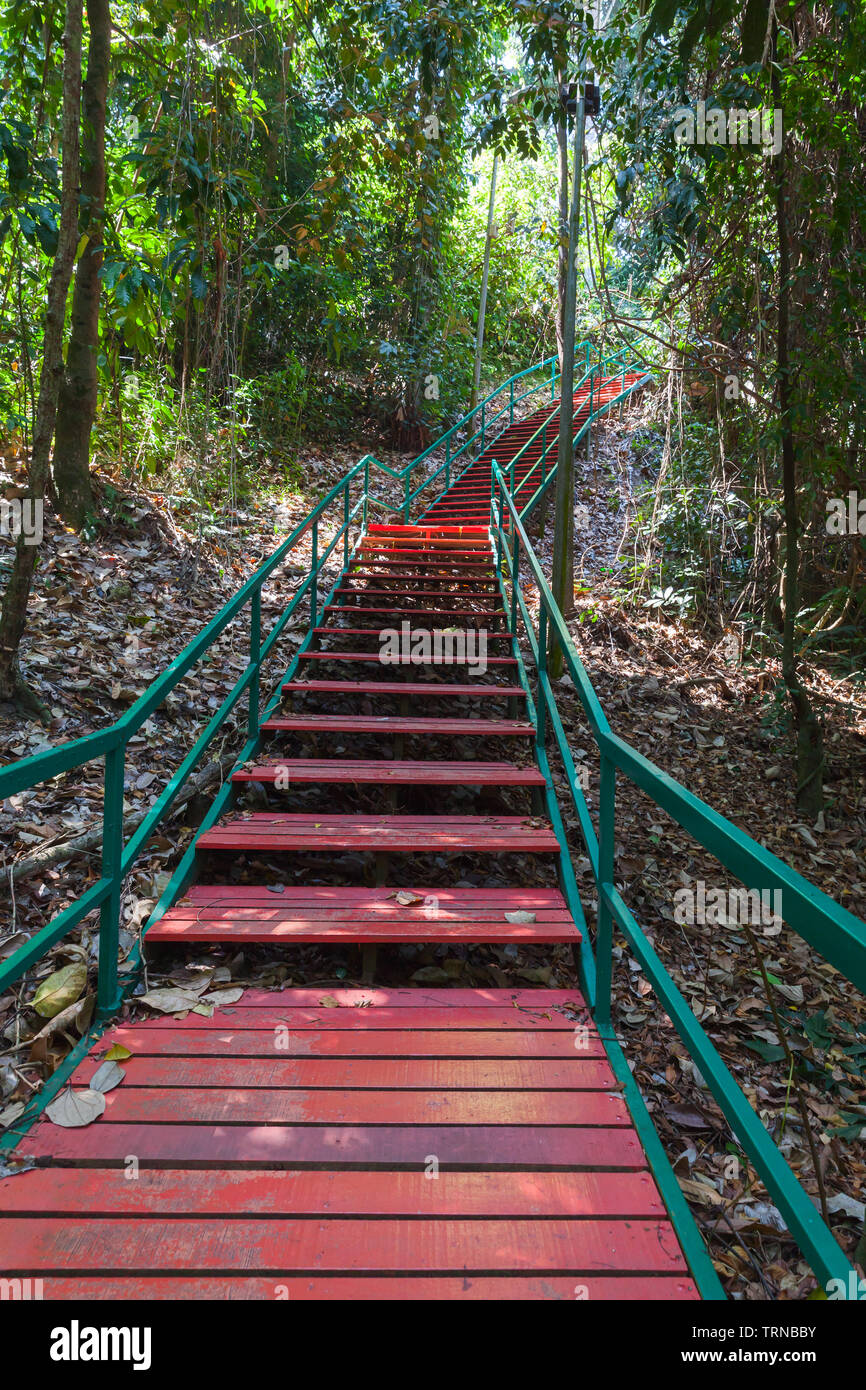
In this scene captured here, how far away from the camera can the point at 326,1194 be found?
168cm

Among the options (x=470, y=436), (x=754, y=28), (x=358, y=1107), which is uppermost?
(x=470, y=436)

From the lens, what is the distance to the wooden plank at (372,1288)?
1.45m

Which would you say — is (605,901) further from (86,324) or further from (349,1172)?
(86,324)

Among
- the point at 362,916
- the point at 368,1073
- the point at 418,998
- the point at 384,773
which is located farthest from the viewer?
the point at 384,773

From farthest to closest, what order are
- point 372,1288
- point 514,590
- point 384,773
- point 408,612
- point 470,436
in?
point 470,436, point 408,612, point 514,590, point 384,773, point 372,1288

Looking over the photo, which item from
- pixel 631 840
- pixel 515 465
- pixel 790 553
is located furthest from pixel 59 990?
pixel 515 465

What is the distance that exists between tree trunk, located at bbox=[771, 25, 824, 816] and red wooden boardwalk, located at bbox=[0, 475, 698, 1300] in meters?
3.07

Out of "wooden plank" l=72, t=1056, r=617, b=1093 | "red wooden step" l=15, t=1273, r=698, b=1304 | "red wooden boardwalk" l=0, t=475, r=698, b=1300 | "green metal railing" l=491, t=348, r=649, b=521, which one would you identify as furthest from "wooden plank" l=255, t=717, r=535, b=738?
"green metal railing" l=491, t=348, r=649, b=521

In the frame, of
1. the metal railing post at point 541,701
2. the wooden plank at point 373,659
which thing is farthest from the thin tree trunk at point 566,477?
the metal railing post at point 541,701

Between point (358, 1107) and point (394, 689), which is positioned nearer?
point (358, 1107)

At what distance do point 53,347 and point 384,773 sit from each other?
7.74 ft

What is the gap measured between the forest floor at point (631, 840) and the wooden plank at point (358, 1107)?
0.35 meters

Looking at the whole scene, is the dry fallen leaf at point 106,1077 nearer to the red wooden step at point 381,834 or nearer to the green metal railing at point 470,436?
the red wooden step at point 381,834
